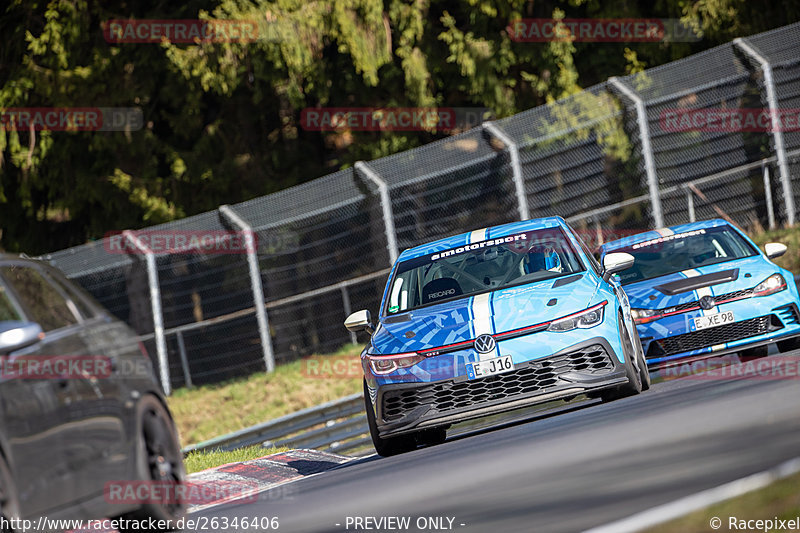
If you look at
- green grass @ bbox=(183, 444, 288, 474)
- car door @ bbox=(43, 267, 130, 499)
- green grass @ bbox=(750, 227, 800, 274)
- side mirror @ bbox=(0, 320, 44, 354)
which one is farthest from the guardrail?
side mirror @ bbox=(0, 320, 44, 354)

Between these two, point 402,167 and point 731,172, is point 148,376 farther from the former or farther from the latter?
point 731,172

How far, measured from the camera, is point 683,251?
42.4ft

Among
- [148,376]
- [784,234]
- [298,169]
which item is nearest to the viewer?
[148,376]

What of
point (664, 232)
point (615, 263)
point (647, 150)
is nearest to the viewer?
point (615, 263)

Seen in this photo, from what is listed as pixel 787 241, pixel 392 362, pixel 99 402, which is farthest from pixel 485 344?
pixel 787 241

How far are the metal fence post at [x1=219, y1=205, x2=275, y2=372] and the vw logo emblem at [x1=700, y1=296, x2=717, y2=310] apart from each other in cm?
915

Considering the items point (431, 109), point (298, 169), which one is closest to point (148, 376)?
point (431, 109)

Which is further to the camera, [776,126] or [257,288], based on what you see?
[257,288]

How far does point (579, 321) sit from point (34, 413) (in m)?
4.38

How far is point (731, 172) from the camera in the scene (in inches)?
747

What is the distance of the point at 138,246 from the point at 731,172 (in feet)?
30.7

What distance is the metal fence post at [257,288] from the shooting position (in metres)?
19.2

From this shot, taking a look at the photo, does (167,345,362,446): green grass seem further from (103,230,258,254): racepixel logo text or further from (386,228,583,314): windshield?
(386,228,583,314): windshield

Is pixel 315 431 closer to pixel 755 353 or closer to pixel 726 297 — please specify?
pixel 726 297
